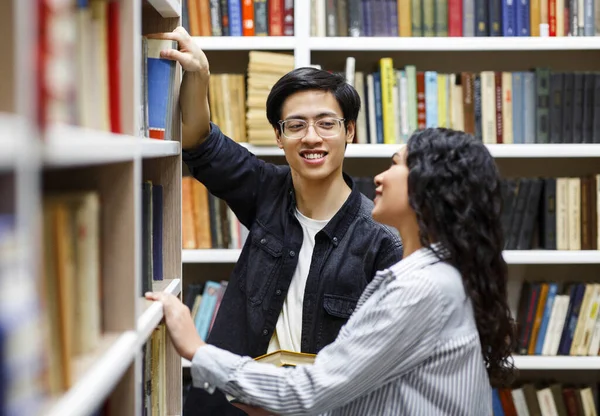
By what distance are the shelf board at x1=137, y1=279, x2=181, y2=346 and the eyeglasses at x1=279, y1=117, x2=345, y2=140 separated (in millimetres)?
458

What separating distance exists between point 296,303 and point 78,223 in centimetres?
93

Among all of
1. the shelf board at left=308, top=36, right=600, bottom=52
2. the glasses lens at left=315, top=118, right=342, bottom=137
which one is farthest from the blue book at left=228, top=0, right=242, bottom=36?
the glasses lens at left=315, top=118, right=342, bottom=137

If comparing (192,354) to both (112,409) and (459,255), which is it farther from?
(459,255)

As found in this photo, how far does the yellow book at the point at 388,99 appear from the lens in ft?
7.73

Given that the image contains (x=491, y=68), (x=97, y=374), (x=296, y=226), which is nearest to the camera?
(x=97, y=374)

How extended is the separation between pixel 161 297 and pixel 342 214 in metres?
0.55

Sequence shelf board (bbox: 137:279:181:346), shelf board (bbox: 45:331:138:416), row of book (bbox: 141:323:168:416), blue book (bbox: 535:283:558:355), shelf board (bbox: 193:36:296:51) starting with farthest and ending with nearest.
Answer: blue book (bbox: 535:283:558:355) < shelf board (bbox: 193:36:296:51) < row of book (bbox: 141:323:168:416) < shelf board (bbox: 137:279:181:346) < shelf board (bbox: 45:331:138:416)

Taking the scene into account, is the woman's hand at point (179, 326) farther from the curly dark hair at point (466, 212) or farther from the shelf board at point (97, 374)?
the curly dark hair at point (466, 212)

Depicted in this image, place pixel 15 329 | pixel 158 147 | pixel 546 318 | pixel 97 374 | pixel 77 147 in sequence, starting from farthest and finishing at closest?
pixel 546 318, pixel 158 147, pixel 97 374, pixel 77 147, pixel 15 329

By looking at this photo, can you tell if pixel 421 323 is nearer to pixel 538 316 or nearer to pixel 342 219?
pixel 342 219

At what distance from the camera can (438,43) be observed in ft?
7.69

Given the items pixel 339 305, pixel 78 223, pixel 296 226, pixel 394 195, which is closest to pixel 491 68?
pixel 296 226

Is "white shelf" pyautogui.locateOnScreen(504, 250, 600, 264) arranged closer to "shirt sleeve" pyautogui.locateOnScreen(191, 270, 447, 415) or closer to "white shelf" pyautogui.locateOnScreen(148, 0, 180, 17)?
"shirt sleeve" pyautogui.locateOnScreen(191, 270, 447, 415)

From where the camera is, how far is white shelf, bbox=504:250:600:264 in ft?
7.82
